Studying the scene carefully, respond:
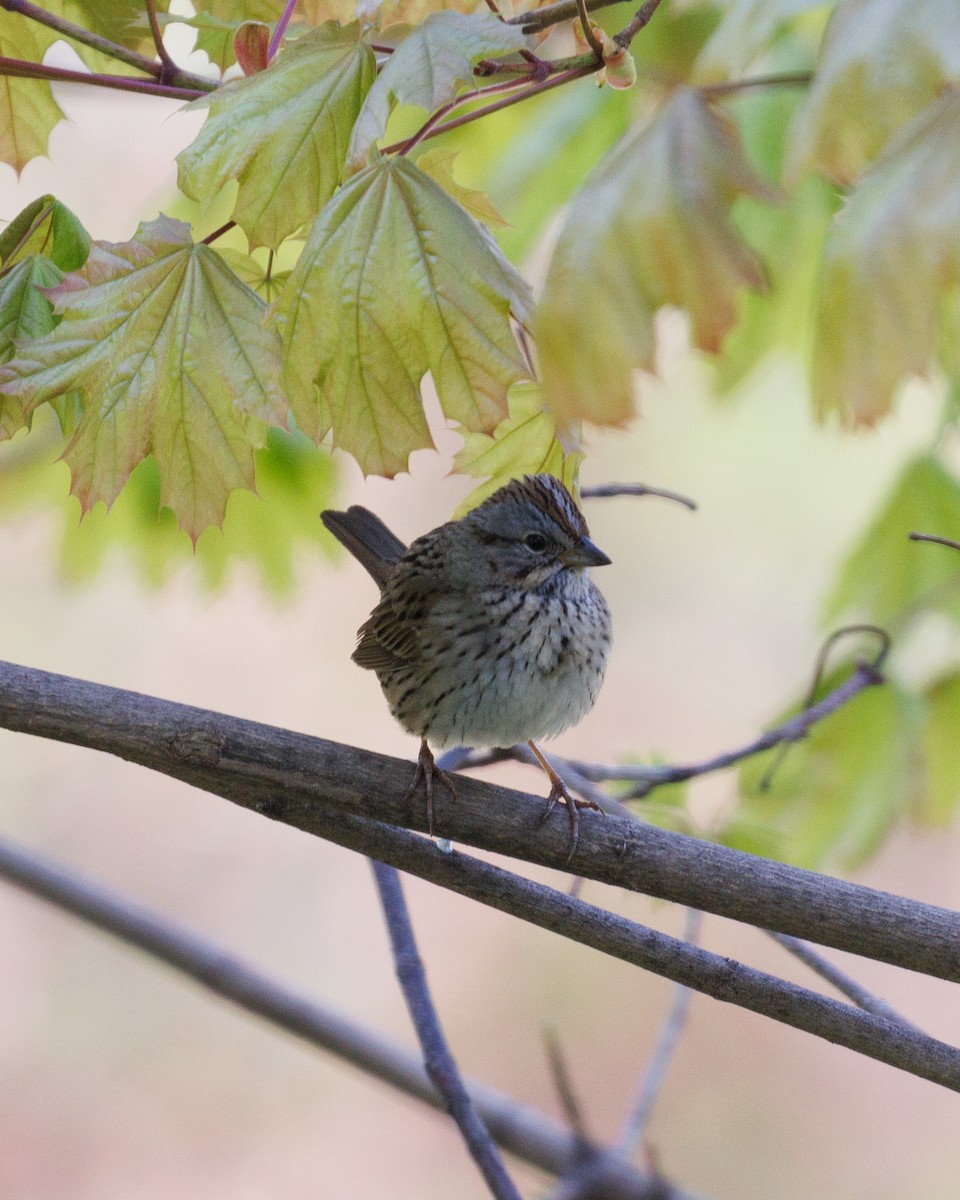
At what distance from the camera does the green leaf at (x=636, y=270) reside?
115 cm

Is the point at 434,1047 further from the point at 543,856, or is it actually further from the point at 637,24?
the point at 637,24

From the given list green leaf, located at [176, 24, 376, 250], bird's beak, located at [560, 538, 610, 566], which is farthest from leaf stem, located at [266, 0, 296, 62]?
bird's beak, located at [560, 538, 610, 566]

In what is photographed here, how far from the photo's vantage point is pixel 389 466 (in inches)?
63.2

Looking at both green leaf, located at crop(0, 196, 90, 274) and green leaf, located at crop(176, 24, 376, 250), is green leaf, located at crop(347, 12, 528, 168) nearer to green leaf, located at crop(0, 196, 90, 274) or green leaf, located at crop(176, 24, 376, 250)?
green leaf, located at crop(176, 24, 376, 250)

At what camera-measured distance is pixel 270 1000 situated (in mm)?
2582

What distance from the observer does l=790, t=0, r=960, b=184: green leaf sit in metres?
1.16

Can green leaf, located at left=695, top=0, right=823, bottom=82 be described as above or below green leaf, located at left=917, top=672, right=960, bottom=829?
above

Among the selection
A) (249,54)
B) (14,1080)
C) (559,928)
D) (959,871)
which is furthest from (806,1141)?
(249,54)

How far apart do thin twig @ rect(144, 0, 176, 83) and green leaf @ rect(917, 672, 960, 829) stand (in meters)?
1.98

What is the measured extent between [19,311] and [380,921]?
401cm

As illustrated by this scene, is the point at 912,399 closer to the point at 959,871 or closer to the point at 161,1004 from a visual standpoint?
the point at 959,871

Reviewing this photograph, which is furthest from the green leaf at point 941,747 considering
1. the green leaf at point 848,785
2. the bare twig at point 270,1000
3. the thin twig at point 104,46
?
the thin twig at point 104,46

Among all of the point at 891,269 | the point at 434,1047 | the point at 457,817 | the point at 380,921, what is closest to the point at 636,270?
the point at 891,269

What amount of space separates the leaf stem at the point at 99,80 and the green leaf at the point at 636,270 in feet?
2.33
